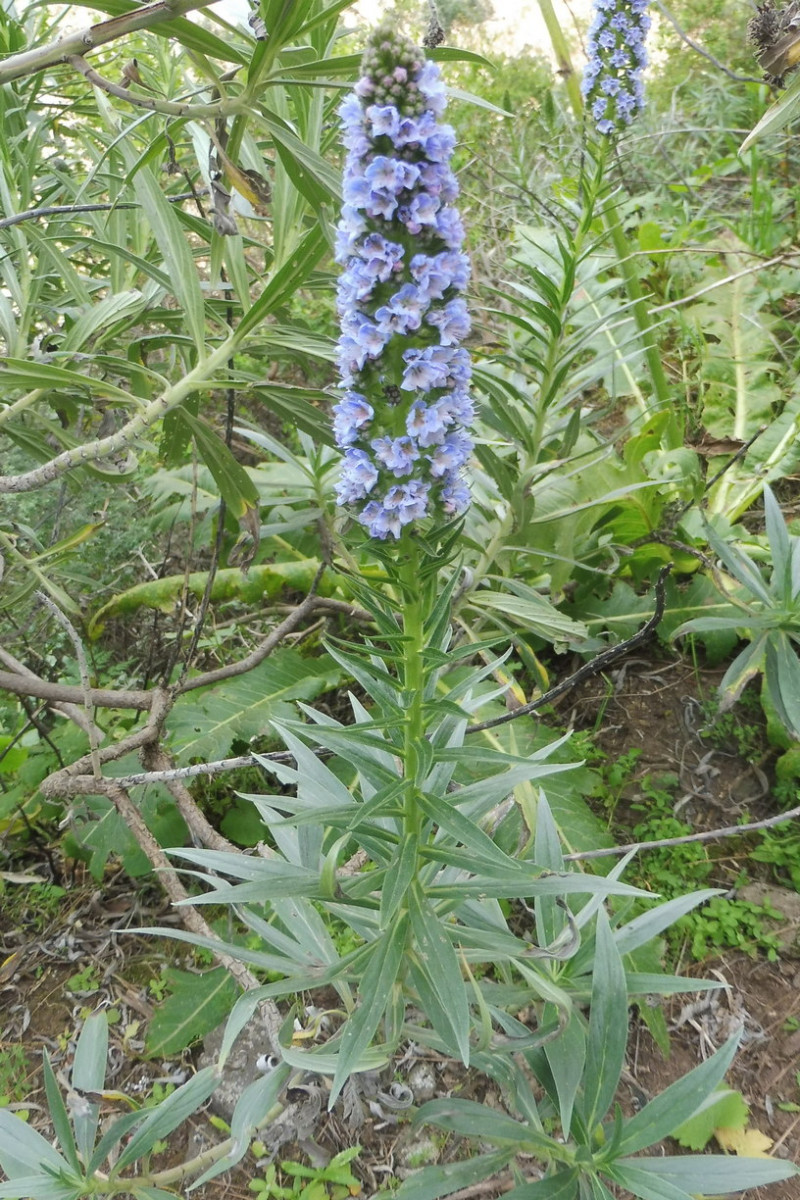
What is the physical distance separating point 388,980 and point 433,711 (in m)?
0.44

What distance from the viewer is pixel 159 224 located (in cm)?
183

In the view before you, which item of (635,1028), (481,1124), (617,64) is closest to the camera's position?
(481,1124)

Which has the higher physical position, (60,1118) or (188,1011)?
(60,1118)

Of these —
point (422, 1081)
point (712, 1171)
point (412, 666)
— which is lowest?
point (422, 1081)

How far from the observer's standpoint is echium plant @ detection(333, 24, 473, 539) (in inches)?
41.0

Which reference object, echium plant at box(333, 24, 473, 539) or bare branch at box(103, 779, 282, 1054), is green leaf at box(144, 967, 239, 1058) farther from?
echium plant at box(333, 24, 473, 539)

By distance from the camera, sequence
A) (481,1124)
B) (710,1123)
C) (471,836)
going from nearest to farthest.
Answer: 1. (471,836)
2. (481,1124)
3. (710,1123)

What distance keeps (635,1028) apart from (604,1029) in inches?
35.9

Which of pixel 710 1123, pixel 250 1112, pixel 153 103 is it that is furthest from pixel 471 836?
pixel 153 103

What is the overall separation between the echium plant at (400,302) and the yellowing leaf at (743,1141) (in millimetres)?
1712

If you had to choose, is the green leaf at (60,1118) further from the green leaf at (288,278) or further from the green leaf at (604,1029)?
the green leaf at (288,278)

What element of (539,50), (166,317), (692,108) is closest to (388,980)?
(166,317)

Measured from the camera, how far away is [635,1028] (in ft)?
6.97

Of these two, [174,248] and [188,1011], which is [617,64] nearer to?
[174,248]
